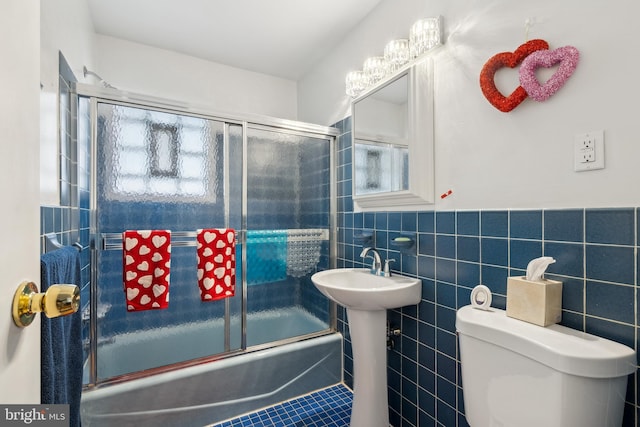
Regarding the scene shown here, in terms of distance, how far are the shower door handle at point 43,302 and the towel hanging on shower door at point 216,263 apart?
126cm

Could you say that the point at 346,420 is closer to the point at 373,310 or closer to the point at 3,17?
the point at 373,310

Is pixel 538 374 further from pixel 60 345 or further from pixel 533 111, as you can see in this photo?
pixel 60 345

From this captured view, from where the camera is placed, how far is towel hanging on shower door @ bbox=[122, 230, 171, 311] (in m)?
1.51

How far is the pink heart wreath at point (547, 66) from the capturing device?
96cm

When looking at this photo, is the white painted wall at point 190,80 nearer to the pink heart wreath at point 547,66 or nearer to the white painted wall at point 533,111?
the white painted wall at point 533,111

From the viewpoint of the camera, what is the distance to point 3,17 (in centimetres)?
40

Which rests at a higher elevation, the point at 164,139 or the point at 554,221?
the point at 164,139

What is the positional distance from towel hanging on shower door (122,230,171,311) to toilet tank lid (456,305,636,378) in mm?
1413

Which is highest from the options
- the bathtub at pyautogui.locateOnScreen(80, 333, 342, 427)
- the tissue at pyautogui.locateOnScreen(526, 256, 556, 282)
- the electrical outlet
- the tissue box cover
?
the electrical outlet

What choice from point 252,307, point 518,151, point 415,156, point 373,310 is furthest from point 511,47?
point 252,307

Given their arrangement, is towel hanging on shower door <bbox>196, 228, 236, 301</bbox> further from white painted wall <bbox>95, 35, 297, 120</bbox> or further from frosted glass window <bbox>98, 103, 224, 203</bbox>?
white painted wall <bbox>95, 35, 297, 120</bbox>

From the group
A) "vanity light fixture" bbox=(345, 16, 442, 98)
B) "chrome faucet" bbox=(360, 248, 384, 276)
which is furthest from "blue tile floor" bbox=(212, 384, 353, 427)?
"vanity light fixture" bbox=(345, 16, 442, 98)

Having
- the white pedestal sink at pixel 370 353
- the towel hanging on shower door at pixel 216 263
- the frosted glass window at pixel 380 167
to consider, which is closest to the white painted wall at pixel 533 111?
the frosted glass window at pixel 380 167

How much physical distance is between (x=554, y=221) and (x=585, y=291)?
24 cm
